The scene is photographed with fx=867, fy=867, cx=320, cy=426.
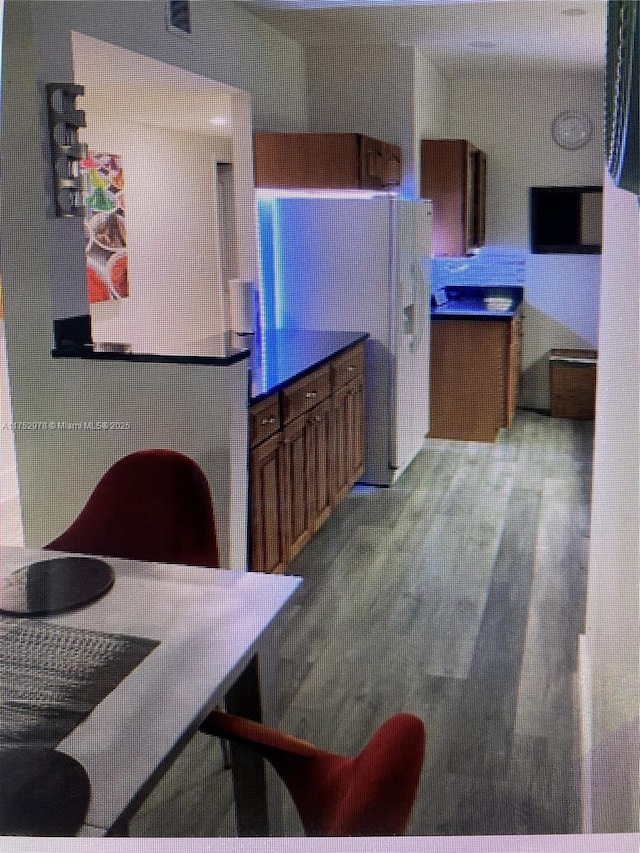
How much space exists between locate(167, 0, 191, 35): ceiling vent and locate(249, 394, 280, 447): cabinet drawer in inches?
56.4

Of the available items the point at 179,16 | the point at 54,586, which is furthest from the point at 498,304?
the point at 54,586

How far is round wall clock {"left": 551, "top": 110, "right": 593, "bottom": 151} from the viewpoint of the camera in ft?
18.9

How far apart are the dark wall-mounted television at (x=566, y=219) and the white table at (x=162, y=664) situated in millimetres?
4756

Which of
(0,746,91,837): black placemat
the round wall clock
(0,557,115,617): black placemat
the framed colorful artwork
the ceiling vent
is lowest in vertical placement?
(0,746,91,837): black placemat

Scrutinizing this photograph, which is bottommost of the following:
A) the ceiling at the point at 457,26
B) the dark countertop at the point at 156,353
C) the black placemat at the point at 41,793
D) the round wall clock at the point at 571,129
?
the black placemat at the point at 41,793

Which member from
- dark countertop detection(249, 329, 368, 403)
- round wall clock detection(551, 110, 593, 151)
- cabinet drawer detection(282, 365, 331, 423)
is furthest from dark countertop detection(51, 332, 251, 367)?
round wall clock detection(551, 110, 593, 151)

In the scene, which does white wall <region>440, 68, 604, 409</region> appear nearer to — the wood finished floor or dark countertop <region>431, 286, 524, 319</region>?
dark countertop <region>431, 286, 524, 319</region>

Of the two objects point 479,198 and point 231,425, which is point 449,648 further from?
point 479,198

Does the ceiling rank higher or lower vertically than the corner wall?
higher

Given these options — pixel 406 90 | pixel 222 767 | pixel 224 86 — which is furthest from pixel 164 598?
pixel 406 90

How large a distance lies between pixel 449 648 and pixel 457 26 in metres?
2.95

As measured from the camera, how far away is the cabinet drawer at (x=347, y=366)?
3805mm

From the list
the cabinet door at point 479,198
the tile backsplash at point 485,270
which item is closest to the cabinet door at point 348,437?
the cabinet door at point 479,198

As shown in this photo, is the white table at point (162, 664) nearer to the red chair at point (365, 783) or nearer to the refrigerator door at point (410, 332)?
the red chair at point (365, 783)
